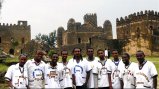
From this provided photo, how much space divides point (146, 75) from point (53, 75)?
8.34 ft

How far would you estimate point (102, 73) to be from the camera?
12062 mm

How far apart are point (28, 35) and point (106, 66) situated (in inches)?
2497

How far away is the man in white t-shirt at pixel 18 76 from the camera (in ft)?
37.1

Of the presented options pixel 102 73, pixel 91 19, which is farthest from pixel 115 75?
pixel 91 19

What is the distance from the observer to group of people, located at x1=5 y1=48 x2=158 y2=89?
11.1 metres

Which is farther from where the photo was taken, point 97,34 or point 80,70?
point 97,34

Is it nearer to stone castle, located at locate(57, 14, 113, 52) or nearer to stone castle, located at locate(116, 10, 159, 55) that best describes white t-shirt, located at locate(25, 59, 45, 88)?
stone castle, located at locate(116, 10, 159, 55)

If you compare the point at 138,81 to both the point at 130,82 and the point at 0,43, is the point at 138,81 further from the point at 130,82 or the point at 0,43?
the point at 0,43

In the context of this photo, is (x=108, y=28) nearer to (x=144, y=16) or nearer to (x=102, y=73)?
(x=144, y=16)

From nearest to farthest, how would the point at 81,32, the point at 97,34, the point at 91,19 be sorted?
the point at 81,32 < the point at 97,34 < the point at 91,19

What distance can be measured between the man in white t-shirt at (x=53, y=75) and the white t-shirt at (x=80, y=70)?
1.54ft

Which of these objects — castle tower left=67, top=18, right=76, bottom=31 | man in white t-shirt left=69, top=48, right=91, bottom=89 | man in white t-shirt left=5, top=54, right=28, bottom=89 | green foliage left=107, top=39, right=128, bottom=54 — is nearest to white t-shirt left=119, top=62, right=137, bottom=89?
man in white t-shirt left=69, top=48, right=91, bottom=89

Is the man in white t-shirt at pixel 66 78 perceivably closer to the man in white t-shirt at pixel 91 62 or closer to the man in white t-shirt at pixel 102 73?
the man in white t-shirt at pixel 91 62

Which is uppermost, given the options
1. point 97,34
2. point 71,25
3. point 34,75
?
point 71,25
